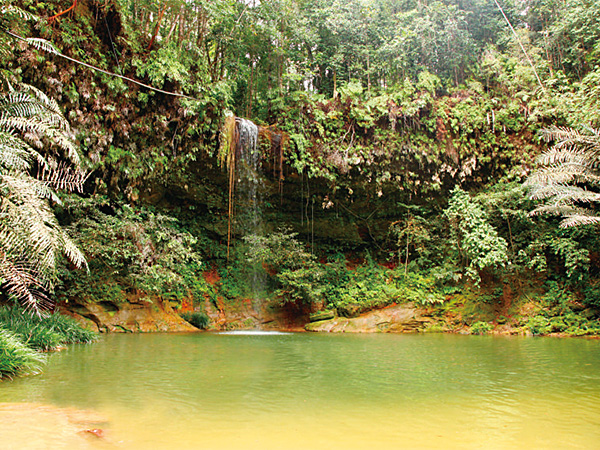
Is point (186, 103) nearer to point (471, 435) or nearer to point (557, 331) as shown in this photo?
point (471, 435)

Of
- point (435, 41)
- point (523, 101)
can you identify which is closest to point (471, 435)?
point (523, 101)

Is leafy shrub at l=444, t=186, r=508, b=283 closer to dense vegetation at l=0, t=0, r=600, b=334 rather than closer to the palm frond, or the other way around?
dense vegetation at l=0, t=0, r=600, b=334

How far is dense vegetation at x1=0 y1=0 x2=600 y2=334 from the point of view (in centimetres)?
1002

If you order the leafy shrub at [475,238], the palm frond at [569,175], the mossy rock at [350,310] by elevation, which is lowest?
the mossy rock at [350,310]

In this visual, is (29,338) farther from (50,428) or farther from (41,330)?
(50,428)

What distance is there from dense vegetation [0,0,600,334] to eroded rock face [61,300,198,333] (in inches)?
12.1

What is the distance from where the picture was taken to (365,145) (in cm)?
1335

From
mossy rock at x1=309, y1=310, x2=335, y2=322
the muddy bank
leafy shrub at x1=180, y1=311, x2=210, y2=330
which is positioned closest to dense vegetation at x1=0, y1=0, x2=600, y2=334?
mossy rock at x1=309, y1=310, x2=335, y2=322

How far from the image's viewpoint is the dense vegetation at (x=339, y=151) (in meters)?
10.0

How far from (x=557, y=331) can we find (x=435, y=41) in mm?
10437

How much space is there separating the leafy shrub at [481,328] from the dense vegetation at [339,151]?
0.06m

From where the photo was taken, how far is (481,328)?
36.9 feet

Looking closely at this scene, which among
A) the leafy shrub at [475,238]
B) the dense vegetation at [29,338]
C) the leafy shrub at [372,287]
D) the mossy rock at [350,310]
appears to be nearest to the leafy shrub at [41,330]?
the dense vegetation at [29,338]

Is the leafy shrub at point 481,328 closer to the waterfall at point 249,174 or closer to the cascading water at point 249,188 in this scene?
the cascading water at point 249,188
